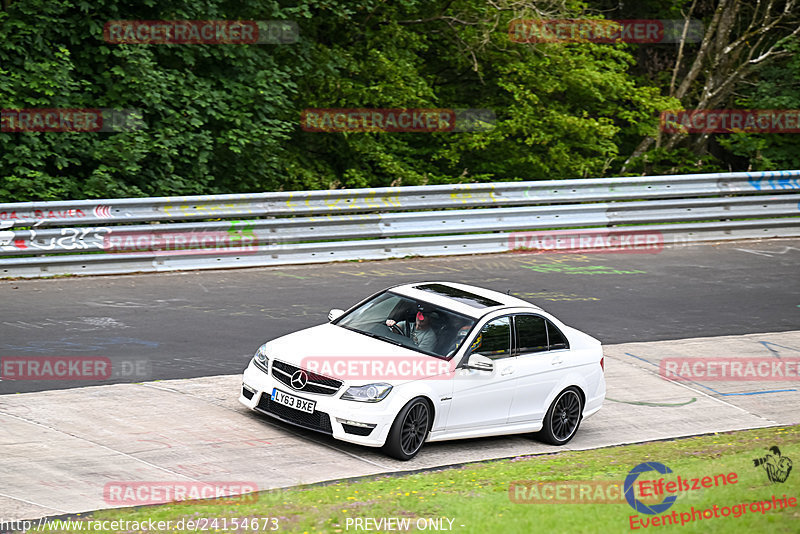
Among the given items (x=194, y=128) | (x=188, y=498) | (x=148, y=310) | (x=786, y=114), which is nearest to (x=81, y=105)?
(x=194, y=128)

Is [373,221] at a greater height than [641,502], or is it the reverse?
[373,221]

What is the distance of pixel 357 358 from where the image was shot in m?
9.57

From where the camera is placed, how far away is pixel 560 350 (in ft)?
35.1

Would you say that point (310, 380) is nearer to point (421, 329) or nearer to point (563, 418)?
point (421, 329)

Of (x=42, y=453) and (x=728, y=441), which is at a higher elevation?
(x=42, y=453)

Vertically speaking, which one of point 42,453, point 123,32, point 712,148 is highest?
point 123,32

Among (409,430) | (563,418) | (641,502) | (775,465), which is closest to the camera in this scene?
(641,502)

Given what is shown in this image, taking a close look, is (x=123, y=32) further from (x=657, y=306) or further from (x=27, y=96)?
(x=657, y=306)

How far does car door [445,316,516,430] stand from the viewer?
A: 9727 millimetres

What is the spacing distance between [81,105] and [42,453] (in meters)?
9.75

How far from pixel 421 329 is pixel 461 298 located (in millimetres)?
717

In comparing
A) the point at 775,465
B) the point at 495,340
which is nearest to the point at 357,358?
the point at 495,340

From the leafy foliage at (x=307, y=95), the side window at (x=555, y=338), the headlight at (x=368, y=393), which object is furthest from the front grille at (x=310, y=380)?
the leafy foliage at (x=307, y=95)

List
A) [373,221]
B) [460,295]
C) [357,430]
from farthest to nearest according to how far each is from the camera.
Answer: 1. [373,221]
2. [460,295]
3. [357,430]
